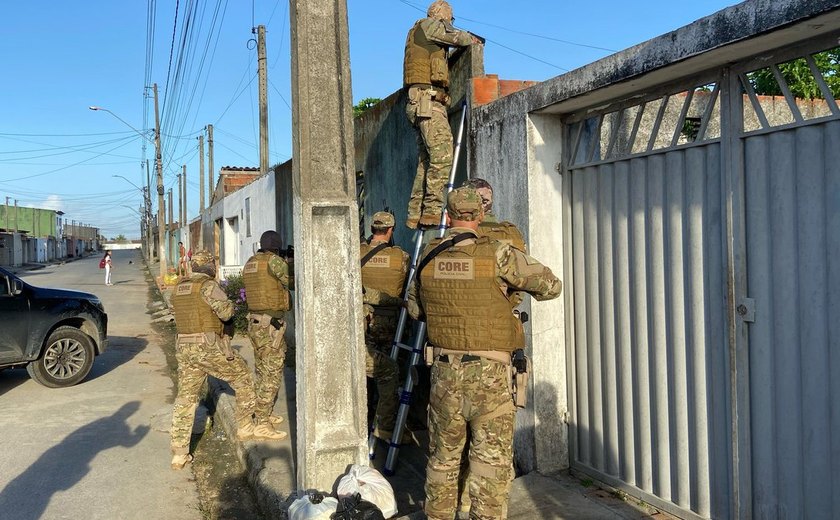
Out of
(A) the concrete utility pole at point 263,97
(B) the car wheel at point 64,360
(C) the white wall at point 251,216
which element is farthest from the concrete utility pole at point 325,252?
(A) the concrete utility pole at point 263,97

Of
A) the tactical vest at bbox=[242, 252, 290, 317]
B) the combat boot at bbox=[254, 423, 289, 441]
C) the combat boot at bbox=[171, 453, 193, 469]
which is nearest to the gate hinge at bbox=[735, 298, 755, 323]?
the tactical vest at bbox=[242, 252, 290, 317]

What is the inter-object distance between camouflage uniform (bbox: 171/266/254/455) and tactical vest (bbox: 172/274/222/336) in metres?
0.02

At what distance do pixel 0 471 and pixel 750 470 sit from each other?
5.55 metres

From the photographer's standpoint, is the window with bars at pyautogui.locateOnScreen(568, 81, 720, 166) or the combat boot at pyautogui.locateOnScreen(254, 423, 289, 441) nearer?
the window with bars at pyautogui.locateOnScreen(568, 81, 720, 166)

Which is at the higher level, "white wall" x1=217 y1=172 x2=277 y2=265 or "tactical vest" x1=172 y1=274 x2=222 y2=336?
"white wall" x1=217 y1=172 x2=277 y2=265

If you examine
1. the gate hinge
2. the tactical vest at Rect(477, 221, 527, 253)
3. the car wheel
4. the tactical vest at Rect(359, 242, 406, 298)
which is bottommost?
the car wheel

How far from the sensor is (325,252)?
359 centimetres

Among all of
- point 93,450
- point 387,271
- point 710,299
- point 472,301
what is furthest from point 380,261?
point 93,450

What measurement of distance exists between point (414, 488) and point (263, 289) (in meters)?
2.19

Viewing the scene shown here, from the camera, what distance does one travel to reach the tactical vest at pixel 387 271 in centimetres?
496

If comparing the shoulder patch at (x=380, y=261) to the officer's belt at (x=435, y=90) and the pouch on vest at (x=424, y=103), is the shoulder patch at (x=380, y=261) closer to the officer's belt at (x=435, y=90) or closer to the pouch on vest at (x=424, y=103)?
the pouch on vest at (x=424, y=103)

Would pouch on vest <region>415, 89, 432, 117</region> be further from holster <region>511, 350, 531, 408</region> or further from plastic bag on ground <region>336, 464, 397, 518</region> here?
plastic bag on ground <region>336, 464, 397, 518</region>

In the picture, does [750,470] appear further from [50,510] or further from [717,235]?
[50,510]

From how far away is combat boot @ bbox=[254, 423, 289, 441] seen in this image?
222 inches
